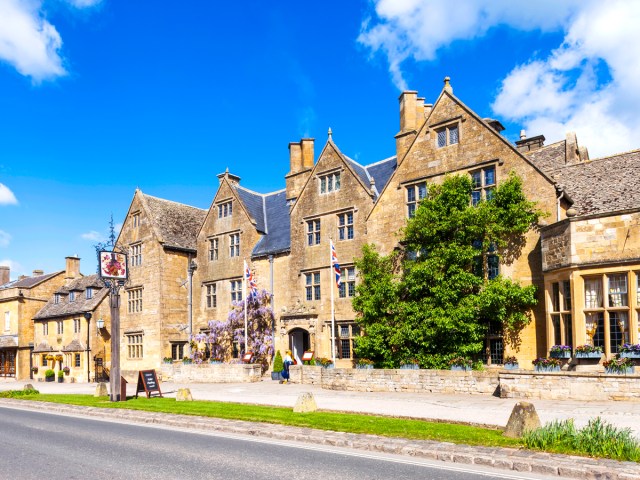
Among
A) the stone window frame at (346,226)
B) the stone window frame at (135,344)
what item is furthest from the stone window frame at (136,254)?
the stone window frame at (346,226)

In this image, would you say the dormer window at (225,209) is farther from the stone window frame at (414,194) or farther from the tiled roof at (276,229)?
the stone window frame at (414,194)

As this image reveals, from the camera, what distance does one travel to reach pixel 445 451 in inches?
412

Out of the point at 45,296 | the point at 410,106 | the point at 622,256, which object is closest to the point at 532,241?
the point at 622,256

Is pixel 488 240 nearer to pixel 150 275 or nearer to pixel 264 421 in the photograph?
pixel 264 421

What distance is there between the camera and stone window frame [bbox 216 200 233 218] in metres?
37.6

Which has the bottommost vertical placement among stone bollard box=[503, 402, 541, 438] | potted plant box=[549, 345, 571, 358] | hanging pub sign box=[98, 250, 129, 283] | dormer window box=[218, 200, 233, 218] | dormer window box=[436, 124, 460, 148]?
stone bollard box=[503, 402, 541, 438]

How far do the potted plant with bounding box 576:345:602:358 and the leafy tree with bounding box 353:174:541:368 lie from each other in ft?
12.2

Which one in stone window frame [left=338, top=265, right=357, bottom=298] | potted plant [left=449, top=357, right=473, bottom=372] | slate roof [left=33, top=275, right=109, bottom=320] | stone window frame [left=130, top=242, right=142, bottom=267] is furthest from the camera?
slate roof [left=33, top=275, right=109, bottom=320]

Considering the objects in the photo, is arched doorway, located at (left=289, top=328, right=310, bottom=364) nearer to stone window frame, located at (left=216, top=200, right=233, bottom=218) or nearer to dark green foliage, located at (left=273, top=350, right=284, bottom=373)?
dark green foliage, located at (left=273, top=350, right=284, bottom=373)

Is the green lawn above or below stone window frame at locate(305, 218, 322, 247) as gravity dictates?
below

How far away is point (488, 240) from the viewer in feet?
78.1

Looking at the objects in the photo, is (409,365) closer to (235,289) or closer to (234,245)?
(235,289)

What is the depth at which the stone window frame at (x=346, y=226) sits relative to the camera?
30609mm

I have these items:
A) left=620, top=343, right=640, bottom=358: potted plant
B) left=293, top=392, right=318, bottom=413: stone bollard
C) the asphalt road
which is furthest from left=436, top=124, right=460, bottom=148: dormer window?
the asphalt road
